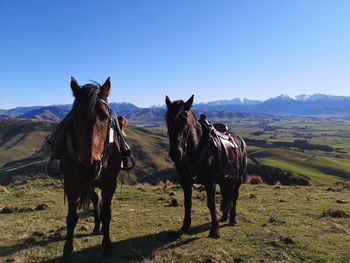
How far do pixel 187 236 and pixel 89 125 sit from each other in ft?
15.1

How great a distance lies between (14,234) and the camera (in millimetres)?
10289

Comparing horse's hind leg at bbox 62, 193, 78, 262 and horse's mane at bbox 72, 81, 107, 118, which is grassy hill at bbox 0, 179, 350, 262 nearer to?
horse's hind leg at bbox 62, 193, 78, 262

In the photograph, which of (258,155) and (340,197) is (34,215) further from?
(258,155)

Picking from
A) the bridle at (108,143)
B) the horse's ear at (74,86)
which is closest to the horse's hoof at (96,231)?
the bridle at (108,143)

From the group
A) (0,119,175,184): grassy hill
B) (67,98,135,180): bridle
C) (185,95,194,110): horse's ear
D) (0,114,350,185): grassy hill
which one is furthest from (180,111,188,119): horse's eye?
(0,119,175,184): grassy hill

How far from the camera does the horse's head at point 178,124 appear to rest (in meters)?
8.35

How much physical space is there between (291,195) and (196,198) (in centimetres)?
455

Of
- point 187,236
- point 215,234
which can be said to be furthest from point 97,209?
point 215,234

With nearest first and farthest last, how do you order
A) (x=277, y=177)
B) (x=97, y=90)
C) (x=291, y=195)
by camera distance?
(x=97, y=90) < (x=291, y=195) < (x=277, y=177)

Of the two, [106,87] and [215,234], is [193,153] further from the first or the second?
[106,87]

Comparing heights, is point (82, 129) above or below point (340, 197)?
above

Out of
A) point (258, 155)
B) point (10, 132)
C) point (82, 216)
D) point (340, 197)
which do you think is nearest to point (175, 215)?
point (82, 216)

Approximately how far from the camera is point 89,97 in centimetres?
684

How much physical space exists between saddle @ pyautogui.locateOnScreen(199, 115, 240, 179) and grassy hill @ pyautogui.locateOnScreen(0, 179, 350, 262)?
1.60 metres
